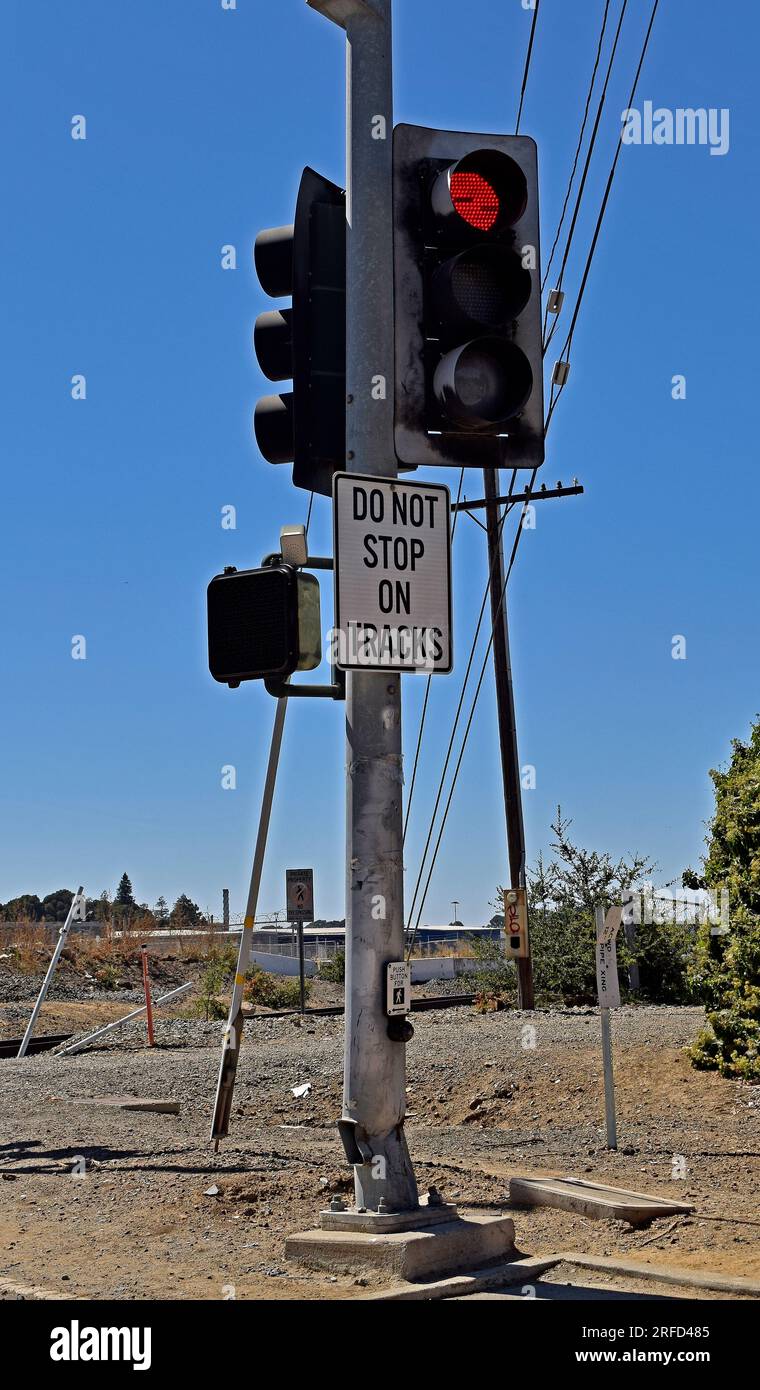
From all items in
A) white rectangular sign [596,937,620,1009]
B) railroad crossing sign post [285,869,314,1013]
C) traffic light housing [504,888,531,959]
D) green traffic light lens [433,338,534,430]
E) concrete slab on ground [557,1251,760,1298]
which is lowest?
concrete slab on ground [557,1251,760,1298]

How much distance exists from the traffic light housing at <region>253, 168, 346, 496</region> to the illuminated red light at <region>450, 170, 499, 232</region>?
0.65m

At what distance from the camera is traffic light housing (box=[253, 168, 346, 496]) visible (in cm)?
651

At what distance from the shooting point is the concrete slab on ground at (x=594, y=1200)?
7684mm

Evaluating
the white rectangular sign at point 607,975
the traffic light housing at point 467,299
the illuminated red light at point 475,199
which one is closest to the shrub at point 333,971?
the white rectangular sign at point 607,975

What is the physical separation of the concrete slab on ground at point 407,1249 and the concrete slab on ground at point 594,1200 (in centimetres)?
151

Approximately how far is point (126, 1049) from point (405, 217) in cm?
1565

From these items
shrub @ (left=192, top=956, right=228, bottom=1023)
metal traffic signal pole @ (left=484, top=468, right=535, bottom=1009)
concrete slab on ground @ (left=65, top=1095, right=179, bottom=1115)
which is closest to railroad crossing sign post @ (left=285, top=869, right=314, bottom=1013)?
shrub @ (left=192, top=956, right=228, bottom=1023)

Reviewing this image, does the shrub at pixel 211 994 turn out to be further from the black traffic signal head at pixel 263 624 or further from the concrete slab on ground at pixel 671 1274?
the black traffic signal head at pixel 263 624

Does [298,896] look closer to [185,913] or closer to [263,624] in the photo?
[263,624]

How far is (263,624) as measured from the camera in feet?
19.9

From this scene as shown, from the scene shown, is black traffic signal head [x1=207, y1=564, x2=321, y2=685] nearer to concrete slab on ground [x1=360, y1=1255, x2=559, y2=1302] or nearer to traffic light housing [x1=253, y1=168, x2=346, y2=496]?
traffic light housing [x1=253, y1=168, x2=346, y2=496]

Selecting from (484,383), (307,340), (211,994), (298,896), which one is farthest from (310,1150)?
Result: (211,994)
